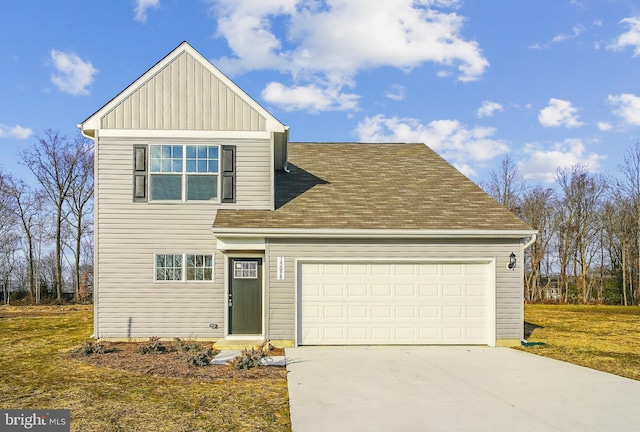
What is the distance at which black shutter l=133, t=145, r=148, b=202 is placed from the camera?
43.5ft

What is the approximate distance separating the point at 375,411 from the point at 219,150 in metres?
8.36

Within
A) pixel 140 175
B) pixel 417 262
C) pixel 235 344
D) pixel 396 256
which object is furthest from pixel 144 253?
pixel 417 262

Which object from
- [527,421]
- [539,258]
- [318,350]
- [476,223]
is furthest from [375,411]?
[539,258]

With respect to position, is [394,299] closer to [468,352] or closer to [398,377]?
[468,352]

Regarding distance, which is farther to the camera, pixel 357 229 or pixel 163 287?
pixel 163 287

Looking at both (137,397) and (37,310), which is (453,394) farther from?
(37,310)

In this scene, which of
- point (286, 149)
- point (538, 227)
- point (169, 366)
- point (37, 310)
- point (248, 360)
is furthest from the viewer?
point (538, 227)

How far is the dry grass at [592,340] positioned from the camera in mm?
10625

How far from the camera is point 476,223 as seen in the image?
12820mm

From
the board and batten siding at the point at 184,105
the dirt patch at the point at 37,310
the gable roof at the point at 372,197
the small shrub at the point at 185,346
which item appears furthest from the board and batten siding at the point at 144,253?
the dirt patch at the point at 37,310

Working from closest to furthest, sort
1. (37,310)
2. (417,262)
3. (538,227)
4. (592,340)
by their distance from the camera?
1. (417,262)
2. (592,340)
3. (37,310)
4. (538,227)

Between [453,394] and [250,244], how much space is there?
6.24m

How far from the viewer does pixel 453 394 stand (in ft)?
25.5

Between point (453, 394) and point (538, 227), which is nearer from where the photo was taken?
point (453, 394)
